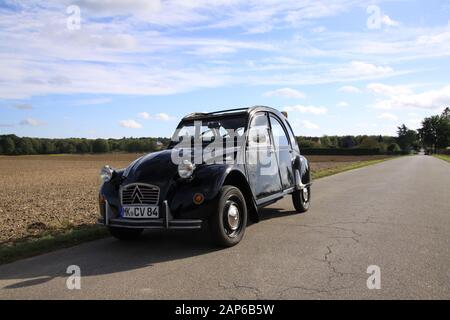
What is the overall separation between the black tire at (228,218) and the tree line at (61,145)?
304 ft

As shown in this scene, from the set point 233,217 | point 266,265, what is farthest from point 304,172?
point 266,265

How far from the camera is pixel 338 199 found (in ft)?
34.9

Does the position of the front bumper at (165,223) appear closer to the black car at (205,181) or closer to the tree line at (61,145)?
the black car at (205,181)

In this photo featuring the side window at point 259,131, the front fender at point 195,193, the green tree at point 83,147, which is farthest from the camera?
the green tree at point 83,147

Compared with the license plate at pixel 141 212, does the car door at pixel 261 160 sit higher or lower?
higher

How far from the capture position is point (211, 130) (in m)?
7.18

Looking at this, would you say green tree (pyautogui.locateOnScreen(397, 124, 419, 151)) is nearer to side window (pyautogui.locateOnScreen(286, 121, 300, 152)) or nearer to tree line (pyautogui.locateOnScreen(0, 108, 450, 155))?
tree line (pyautogui.locateOnScreen(0, 108, 450, 155))

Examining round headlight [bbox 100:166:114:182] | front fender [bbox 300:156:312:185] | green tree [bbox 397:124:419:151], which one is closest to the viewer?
round headlight [bbox 100:166:114:182]

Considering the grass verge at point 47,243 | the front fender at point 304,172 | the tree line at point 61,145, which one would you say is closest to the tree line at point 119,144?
the tree line at point 61,145

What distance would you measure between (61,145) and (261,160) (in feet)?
375

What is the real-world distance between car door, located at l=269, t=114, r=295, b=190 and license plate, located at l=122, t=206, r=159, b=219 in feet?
9.60

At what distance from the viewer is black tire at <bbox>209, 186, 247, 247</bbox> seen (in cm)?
535

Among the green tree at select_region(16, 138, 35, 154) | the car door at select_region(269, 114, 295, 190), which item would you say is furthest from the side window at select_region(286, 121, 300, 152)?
the green tree at select_region(16, 138, 35, 154)

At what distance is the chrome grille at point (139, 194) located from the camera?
17.7ft
